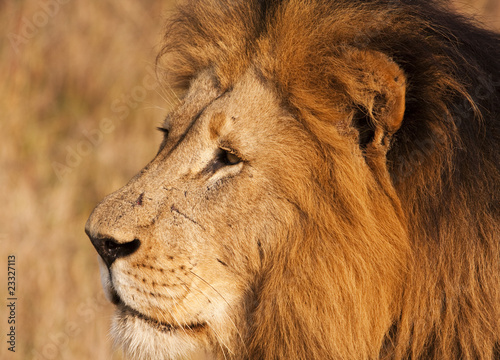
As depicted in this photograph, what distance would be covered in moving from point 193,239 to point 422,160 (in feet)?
3.14

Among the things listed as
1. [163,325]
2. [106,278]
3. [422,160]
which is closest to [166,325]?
[163,325]

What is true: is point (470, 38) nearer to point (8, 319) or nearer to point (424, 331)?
point (424, 331)

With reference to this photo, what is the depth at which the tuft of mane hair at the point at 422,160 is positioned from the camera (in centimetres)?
257

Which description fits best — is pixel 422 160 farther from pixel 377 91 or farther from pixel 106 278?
pixel 106 278

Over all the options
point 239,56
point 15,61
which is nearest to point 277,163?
point 239,56

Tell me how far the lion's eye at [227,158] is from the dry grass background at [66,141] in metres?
1.79

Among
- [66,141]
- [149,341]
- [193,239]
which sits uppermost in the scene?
[66,141]

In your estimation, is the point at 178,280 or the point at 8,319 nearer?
the point at 178,280

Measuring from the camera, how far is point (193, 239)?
2814 mm

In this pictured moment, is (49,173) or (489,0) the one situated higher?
(49,173)

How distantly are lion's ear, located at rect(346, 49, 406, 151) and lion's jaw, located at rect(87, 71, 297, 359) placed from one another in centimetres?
40

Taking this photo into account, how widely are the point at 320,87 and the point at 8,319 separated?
10.5 ft

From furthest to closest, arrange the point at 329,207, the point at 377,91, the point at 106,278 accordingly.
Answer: the point at 106,278 < the point at 329,207 < the point at 377,91

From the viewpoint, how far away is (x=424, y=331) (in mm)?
2656
